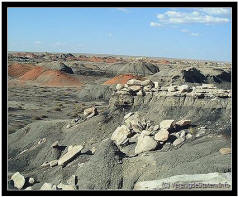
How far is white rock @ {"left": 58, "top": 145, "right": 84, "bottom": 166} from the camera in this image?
17750 mm

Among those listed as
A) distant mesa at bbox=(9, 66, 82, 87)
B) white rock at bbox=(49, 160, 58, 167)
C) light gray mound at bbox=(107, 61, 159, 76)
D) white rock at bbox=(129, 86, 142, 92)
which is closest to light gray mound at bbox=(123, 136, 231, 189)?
white rock at bbox=(49, 160, 58, 167)

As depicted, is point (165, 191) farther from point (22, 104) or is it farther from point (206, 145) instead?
point (22, 104)

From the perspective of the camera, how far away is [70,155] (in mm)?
17922

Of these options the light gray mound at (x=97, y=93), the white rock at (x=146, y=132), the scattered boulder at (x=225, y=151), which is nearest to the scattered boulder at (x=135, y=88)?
the white rock at (x=146, y=132)

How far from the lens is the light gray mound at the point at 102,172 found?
15500mm

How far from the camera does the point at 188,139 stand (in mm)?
18422

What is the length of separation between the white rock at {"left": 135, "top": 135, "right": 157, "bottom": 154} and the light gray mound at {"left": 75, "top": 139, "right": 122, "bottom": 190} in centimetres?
128

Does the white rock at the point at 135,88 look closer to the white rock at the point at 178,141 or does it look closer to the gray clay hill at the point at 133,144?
the gray clay hill at the point at 133,144

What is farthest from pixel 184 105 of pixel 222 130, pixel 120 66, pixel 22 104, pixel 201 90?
pixel 120 66

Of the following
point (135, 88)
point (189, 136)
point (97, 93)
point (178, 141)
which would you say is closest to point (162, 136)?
point (178, 141)

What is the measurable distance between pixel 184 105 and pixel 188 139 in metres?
4.26

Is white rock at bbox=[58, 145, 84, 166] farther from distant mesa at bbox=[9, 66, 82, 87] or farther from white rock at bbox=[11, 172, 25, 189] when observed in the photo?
distant mesa at bbox=[9, 66, 82, 87]

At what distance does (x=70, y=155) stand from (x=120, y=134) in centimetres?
275

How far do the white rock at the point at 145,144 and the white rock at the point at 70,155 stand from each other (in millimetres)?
2656
